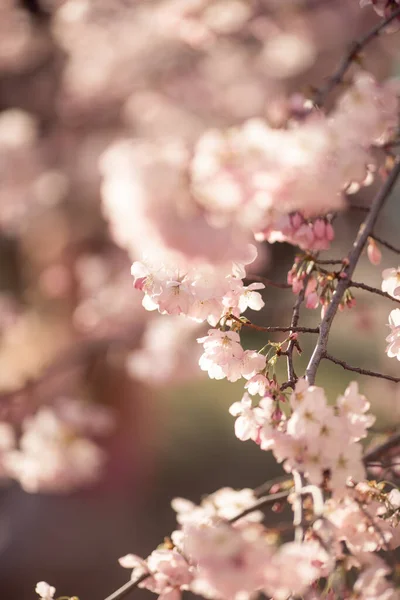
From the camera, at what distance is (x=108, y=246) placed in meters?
4.00

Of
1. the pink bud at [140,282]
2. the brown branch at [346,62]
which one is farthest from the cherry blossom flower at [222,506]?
the brown branch at [346,62]

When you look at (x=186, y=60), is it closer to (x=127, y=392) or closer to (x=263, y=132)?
(x=127, y=392)

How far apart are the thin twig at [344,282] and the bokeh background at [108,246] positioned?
1.32m

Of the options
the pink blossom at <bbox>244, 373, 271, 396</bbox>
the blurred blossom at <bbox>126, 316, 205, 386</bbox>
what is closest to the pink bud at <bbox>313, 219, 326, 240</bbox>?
the pink blossom at <bbox>244, 373, 271, 396</bbox>

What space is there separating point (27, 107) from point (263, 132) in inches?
120

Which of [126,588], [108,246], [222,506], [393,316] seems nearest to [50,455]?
[222,506]

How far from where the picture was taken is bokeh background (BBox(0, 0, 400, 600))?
284 centimetres

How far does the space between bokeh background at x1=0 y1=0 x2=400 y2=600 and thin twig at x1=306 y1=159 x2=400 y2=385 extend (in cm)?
132

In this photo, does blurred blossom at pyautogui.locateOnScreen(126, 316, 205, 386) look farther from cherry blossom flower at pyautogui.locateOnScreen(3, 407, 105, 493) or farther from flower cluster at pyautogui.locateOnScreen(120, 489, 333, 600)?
flower cluster at pyautogui.locateOnScreen(120, 489, 333, 600)

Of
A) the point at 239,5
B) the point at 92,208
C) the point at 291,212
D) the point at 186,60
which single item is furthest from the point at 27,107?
the point at 291,212

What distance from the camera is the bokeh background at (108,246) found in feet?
9.32

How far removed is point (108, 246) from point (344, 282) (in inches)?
127

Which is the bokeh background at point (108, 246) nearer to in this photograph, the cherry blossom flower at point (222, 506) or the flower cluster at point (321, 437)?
the cherry blossom flower at point (222, 506)

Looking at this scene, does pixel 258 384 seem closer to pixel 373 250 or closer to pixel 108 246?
Result: pixel 373 250
